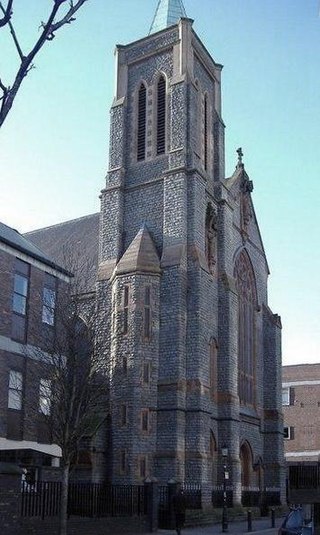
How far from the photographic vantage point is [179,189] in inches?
1216

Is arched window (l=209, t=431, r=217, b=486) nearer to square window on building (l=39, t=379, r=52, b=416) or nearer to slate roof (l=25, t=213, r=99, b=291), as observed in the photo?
square window on building (l=39, t=379, r=52, b=416)

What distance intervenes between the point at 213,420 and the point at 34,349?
9.40 meters

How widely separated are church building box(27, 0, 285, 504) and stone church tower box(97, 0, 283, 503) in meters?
0.06

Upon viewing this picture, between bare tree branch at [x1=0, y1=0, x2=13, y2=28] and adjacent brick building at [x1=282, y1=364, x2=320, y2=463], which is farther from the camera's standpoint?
adjacent brick building at [x1=282, y1=364, x2=320, y2=463]

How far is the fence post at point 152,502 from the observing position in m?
23.2

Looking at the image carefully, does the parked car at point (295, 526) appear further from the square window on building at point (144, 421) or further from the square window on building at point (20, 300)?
the square window on building at point (20, 300)

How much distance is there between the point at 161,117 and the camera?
33938 mm

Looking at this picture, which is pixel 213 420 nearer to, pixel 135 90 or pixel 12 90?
pixel 135 90

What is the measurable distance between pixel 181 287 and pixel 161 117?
9.50 meters

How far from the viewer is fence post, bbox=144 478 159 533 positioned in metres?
23.2

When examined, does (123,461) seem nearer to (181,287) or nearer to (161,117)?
(181,287)

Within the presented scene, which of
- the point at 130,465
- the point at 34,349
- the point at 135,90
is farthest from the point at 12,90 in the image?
the point at 135,90

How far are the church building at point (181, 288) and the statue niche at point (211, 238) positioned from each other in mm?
100

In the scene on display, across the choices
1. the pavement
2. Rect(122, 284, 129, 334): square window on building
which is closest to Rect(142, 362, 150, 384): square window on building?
Rect(122, 284, 129, 334): square window on building
